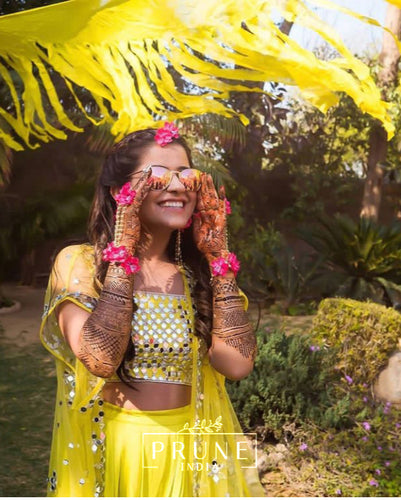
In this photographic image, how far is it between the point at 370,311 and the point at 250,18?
13.1 ft

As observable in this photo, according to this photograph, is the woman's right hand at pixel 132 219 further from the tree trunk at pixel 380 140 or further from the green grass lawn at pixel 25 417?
the tree trunk at pixel 380 140

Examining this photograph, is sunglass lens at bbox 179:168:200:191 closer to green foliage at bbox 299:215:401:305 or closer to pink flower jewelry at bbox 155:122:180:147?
pink flower jewelry at bbox 155:122:180:147

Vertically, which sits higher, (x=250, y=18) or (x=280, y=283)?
(x=250, y=18)

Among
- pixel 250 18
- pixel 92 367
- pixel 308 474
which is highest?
pixel 250 18

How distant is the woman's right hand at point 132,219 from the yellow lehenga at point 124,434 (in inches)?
7.3

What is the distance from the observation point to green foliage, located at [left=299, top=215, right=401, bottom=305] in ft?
30.0

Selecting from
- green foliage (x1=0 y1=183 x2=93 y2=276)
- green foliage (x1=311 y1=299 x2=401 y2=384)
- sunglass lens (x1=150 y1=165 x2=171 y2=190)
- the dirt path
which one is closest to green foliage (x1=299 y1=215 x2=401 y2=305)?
green foliage (x1=311 y1=299 x2=401 y2=384)

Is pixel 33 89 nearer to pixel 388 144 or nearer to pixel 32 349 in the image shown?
pixel 32 349

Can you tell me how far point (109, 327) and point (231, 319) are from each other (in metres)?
0.33

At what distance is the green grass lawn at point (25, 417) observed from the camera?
405 cm

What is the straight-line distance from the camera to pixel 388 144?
531 inches

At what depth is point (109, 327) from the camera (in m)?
1.61

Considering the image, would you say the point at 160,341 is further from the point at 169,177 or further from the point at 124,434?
the point at 169,177

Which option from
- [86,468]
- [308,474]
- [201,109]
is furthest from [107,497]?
[308,474]
